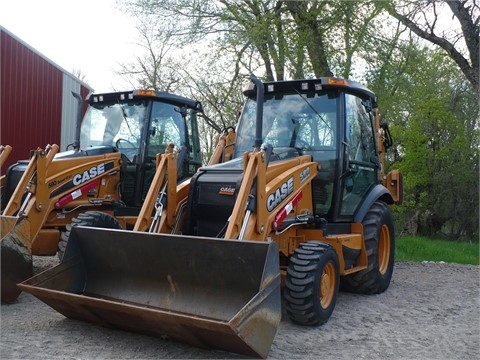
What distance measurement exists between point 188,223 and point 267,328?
68.6 inches

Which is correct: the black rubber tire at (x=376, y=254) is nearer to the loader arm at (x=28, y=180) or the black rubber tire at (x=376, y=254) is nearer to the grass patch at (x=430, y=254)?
the grass patch at (x=430, y=254)

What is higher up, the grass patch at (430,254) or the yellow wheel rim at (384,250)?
the yellow wheel rim at (384,250)

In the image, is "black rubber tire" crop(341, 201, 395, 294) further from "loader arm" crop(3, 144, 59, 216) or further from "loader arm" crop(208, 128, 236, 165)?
"loader arm" crop(3, 144, 59, 216)

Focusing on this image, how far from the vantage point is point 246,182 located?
15.4 ft

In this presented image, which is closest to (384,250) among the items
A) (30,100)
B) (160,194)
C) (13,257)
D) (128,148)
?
(160,194)

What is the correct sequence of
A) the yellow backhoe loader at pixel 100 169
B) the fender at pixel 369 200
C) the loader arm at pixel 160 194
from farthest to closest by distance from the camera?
the yellow backhoe loader at pixel 100 169
the fender at pixel 369 200
the loader arm at pixel 160 194

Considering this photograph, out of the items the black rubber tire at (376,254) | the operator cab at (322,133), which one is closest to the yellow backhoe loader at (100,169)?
the operator cab at (322,133)

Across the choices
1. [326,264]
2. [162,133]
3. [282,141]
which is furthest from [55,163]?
[326,264]

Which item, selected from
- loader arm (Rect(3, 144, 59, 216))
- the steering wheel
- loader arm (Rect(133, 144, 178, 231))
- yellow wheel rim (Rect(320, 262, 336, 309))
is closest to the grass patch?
the steering wheel

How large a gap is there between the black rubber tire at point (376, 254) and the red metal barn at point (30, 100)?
6257 mm

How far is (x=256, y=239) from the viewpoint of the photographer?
4801mm

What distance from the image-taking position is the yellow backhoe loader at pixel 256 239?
4.13 m

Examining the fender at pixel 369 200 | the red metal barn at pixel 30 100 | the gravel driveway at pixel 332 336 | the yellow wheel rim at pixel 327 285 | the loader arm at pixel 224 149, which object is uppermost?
the red metal barn at pixel 30 100

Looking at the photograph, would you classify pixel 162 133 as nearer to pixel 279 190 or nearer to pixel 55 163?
pixel 55 163
